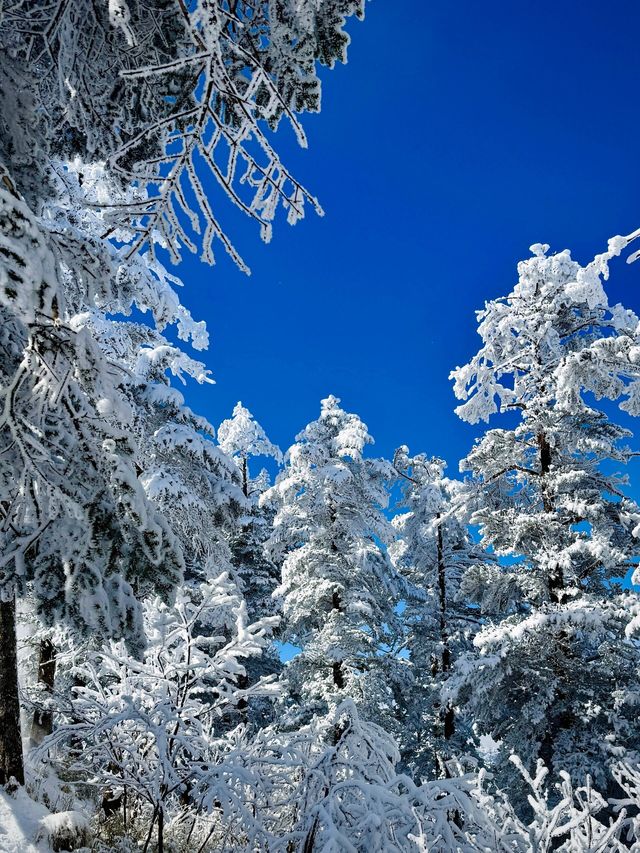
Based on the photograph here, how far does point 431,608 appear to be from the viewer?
1702 cm

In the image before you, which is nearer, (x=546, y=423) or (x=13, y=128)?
(x=13, y=128)

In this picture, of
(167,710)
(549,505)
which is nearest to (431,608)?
(549,505)

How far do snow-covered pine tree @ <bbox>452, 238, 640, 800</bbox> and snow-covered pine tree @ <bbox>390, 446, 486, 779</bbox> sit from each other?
4321mm

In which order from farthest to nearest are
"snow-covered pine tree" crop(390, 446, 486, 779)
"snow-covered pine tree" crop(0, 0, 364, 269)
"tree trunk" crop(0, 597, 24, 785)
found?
"snow-covered pine tree" crop(390, 446, 486, 779)
"tree trunk" crop(0, 597, 24, 785)
"snow-covered pine tree" crop(0, 0, 364, 269)

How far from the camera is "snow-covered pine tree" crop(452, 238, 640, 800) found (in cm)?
891

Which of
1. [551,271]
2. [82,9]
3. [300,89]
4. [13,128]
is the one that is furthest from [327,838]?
[551,271]

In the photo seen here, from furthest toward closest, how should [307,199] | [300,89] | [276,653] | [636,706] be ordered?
[276,653]
[636,706]
[300,89]
[307,199]

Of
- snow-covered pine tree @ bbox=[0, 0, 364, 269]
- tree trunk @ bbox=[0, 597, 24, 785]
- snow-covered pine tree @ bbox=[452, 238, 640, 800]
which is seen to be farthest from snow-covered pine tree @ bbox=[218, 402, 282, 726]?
snow-covered pine tree @ bbox=[0, 0, 364, 269]

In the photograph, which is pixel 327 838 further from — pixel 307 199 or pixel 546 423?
pixel 546 423

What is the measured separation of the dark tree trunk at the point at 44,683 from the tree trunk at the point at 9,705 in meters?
3.73

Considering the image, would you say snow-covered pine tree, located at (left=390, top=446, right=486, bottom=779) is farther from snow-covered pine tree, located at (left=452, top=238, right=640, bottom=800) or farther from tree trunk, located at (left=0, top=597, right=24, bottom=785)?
tree trunk, located at (left=0, top=597, right=24, bottom=785)

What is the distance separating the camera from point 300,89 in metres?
3.36

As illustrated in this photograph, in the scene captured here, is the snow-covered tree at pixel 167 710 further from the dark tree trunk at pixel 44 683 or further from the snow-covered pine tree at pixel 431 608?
the snow-covered pine tree at pixel 431 608

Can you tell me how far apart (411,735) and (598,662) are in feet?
27.9
